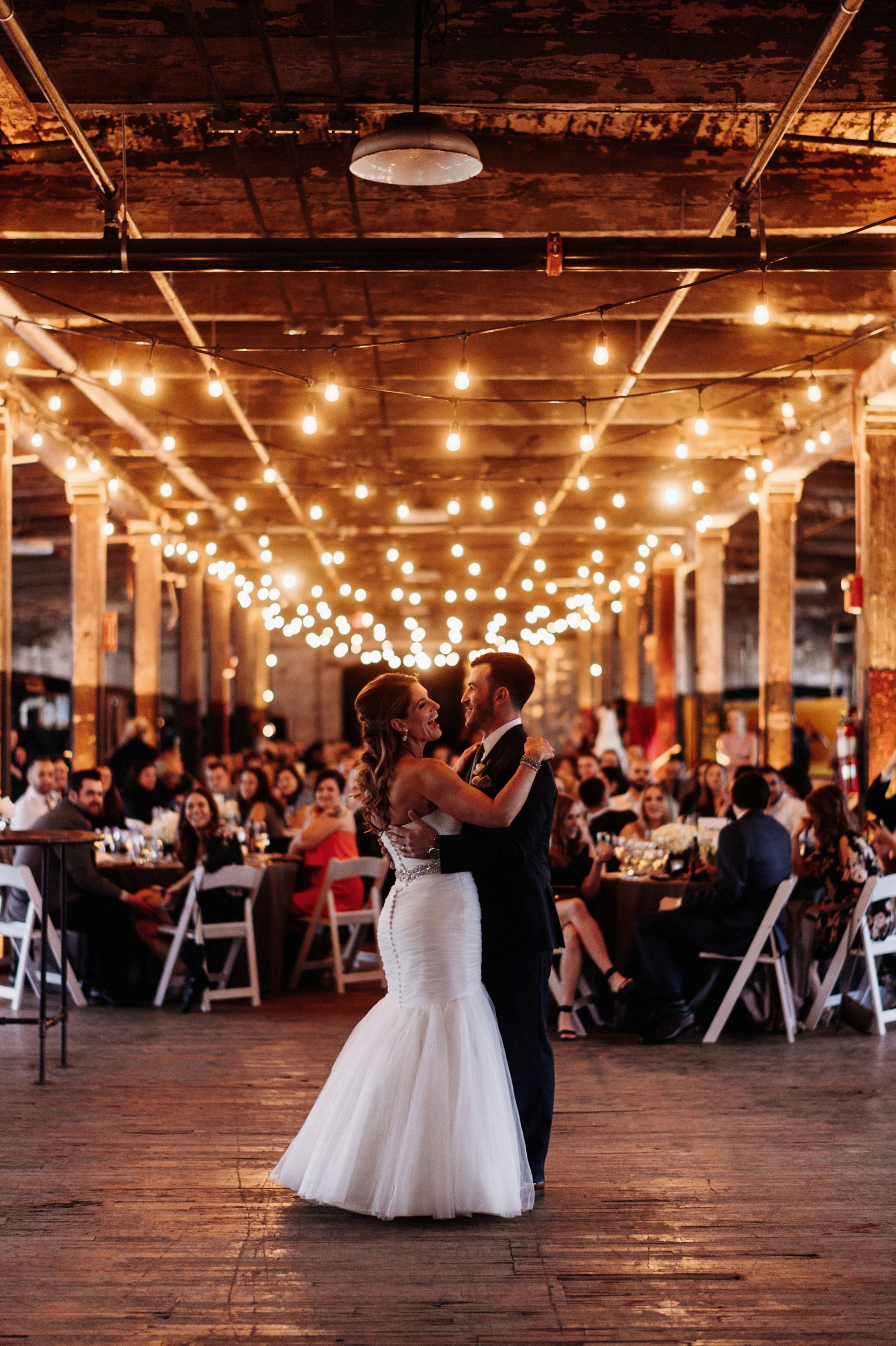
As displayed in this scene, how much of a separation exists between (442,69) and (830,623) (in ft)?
71.3

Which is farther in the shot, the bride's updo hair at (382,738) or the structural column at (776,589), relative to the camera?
the structural column at (776,589)

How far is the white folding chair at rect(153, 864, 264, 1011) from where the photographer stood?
7.15 meters

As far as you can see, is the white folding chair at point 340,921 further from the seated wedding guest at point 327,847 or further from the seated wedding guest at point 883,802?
the seated wedding guest at point 883,802

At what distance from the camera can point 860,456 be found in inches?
398

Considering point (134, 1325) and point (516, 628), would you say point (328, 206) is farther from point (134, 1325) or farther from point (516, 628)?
point (516, 628)

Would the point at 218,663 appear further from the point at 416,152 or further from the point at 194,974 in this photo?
the point at 416,152

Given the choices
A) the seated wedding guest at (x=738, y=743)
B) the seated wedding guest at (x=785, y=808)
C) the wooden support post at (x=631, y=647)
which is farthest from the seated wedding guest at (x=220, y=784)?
the wooden support post at (x=631, y=647)

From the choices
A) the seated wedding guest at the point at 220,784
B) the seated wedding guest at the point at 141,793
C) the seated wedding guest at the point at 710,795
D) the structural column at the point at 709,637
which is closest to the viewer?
the seated wedding guest at the point at 710,795

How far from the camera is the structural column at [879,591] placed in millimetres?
9734

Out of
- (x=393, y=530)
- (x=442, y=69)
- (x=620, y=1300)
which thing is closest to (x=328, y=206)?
(x=442, y=69)

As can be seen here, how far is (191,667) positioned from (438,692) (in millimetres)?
11885

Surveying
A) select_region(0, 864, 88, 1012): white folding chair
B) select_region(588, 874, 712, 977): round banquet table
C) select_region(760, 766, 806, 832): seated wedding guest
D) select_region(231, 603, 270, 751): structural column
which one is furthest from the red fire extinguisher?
select_region(231, 603, 270, 751): structural column

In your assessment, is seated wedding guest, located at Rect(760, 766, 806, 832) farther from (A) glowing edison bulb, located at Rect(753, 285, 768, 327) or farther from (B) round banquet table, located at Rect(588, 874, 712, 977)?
(A) glowing edison bulb, located at Rect(753, 285, 768, 327)

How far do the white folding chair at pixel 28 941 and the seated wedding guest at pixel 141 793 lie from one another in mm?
2070
